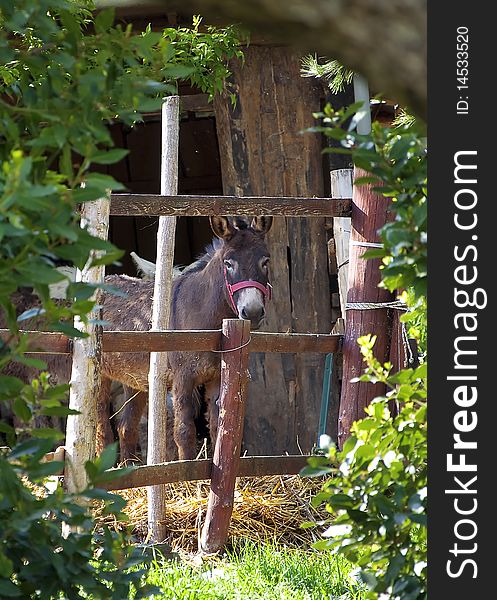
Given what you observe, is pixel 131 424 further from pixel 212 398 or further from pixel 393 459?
pixel 393 459

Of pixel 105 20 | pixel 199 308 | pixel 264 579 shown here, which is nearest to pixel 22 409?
pixel 105 20

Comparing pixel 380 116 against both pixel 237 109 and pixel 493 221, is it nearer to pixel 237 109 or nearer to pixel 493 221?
pixel 237 109

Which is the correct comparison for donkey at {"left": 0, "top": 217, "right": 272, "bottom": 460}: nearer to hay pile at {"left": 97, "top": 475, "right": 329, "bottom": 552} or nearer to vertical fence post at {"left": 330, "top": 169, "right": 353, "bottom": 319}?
hay pile at {"left": 97, "top": 475, "right": 329, "bottom": 552}

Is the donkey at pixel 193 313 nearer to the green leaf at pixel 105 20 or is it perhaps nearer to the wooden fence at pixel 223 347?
the wooden fence at pixel 223 347

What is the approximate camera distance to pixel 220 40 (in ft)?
17.8

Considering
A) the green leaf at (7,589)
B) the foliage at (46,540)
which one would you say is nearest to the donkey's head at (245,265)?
the foliage at (46,540)

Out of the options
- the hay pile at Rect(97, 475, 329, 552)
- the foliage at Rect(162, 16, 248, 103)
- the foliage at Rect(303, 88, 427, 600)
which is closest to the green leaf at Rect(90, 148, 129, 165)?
the foliage at Rect(303, 88, 427, 600)

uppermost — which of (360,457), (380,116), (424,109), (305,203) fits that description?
(380,116)

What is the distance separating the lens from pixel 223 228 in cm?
564

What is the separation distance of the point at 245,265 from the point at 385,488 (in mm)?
3584

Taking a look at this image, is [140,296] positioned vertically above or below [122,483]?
above

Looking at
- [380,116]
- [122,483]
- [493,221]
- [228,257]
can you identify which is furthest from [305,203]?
[493,221]

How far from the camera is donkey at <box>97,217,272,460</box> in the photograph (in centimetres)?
554

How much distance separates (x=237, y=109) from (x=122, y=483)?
12.4 ft
